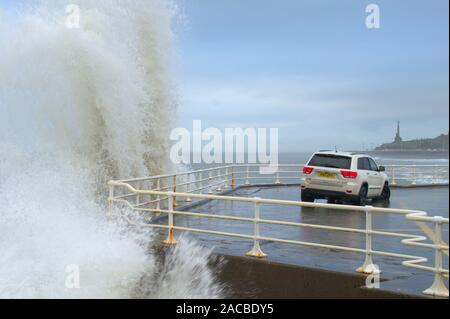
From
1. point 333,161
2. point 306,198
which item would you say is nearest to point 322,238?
point 333,161

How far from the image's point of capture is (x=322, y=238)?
10.3 m

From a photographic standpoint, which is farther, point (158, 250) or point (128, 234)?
point (128, 234)

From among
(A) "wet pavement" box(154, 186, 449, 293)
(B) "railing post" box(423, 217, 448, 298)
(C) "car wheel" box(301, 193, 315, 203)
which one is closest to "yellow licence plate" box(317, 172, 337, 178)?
(C) "car wheel" box(301, 193, 315, 203)

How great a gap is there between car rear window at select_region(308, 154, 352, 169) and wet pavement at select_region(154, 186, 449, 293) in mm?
1624

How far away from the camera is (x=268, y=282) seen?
7.76 m

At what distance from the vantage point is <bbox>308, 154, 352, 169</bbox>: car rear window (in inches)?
632

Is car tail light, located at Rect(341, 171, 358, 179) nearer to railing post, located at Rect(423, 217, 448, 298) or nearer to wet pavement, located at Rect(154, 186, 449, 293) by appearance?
wet pavement, located at Rect(154, 186, 449, 293)

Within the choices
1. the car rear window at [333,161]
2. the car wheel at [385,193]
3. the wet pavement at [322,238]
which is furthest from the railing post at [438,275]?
the car wheel at [385,193]

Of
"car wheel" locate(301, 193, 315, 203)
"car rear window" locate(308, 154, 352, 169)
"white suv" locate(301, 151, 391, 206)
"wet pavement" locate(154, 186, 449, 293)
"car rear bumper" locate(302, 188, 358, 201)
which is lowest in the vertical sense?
"wet pavement" locate(154, 186, 449, 293)

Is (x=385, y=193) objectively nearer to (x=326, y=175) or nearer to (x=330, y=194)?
(x=330, y=194)
